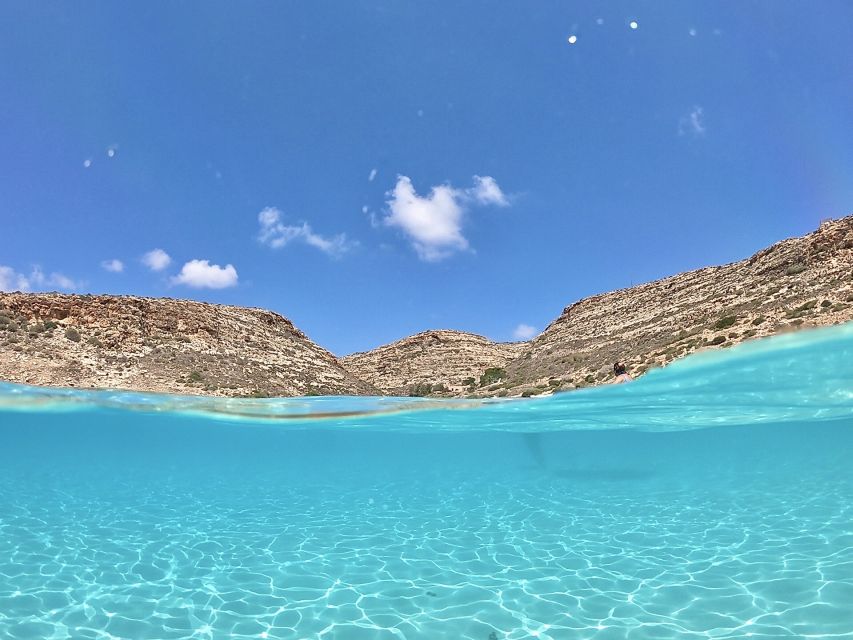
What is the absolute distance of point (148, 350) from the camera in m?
38.9

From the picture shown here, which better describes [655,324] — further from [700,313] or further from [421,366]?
[421,366]

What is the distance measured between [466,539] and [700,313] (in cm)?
3194

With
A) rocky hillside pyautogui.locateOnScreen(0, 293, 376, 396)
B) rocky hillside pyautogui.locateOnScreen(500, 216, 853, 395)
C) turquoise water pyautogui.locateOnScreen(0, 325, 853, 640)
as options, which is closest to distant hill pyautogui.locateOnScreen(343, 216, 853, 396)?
rocky hillside pyautogui.locateOnScreen(500, 216, 853, 395)

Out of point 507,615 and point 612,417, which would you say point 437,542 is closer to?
point 507,615

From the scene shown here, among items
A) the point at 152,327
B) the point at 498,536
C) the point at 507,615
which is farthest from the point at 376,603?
the point at 152,327

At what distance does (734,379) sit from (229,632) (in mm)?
19428

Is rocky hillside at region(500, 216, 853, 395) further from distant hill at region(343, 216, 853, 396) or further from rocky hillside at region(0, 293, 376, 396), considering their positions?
rocky hillside at region(0, 293, 376, 396)

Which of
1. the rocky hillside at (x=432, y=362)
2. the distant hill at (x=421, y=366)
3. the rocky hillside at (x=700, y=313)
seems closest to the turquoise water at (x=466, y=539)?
the distant hill at (x=421, y=366)

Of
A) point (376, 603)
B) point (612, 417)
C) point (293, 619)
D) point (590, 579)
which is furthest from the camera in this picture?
point (612, 417)

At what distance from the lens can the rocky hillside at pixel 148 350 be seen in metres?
33.5

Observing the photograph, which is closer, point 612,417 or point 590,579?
point 590,579

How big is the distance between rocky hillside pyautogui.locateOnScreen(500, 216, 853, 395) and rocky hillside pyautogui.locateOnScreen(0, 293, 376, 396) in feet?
60.6

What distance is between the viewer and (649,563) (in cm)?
960

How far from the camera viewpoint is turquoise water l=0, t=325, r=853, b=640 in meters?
7.07
